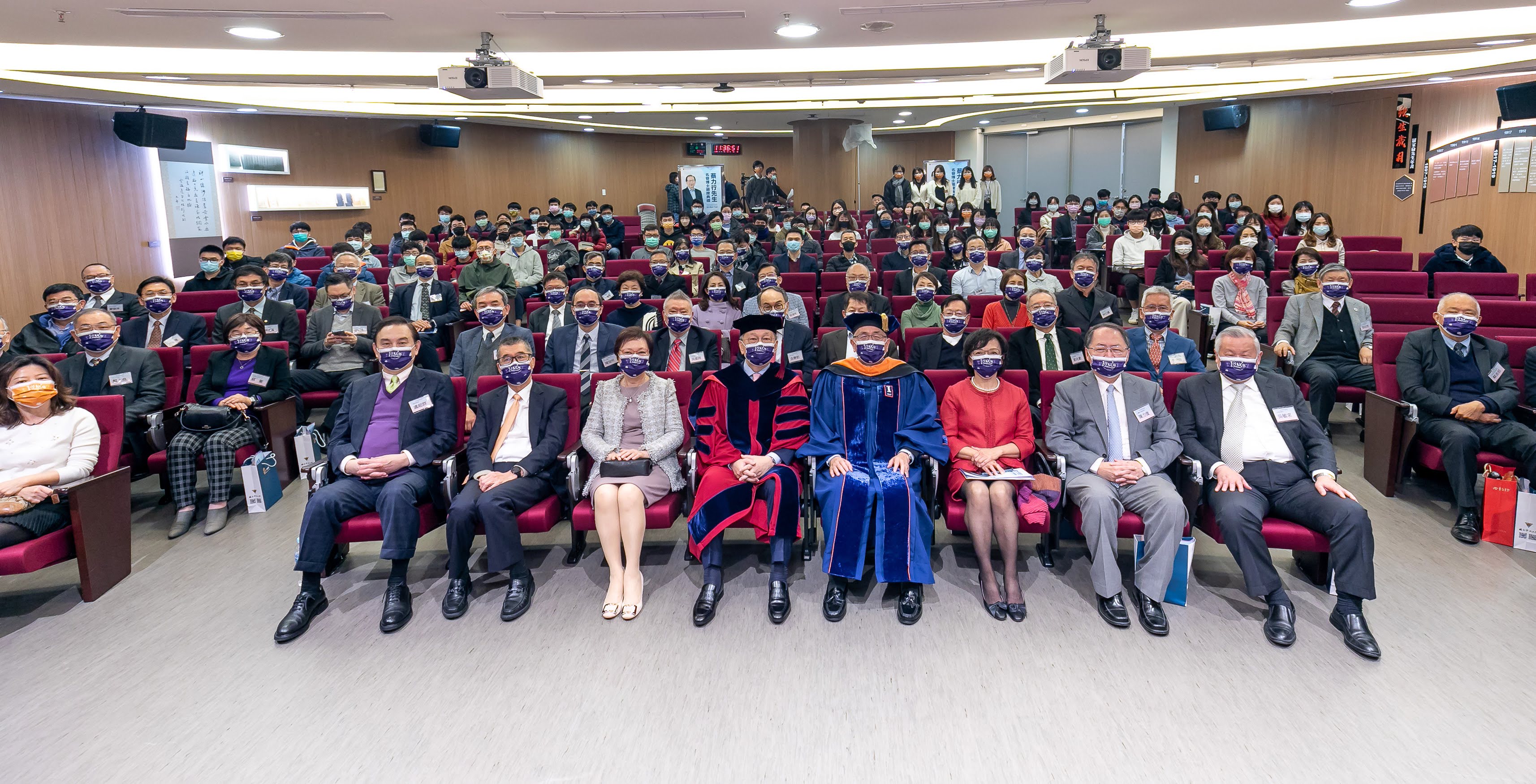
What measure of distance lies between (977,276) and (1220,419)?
4.06 m

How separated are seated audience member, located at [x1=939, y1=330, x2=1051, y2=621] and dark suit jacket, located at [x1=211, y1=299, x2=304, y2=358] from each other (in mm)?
4942

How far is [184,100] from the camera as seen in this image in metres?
11.0

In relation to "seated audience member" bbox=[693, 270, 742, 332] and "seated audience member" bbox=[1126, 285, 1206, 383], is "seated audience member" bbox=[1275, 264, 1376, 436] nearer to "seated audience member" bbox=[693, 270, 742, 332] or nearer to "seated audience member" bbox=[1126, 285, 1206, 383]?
"seated audience member" bbox=[1126, 285, 1206, 383]

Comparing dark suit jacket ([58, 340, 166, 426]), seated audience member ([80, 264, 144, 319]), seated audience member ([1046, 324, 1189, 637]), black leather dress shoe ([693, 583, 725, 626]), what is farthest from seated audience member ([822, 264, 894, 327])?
seated audience member ([80, 264, 144, 319])

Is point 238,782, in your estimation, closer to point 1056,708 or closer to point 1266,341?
point 1056,708

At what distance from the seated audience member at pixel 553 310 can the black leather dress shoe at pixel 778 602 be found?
3147mm

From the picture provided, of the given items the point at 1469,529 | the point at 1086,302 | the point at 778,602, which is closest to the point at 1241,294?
the point at 1086,302

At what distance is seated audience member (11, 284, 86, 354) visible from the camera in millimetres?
5578

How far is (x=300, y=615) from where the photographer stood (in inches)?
145

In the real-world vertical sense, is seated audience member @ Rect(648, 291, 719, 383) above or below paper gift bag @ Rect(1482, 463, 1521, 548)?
above

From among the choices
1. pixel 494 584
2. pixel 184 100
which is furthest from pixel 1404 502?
pixel 184 100

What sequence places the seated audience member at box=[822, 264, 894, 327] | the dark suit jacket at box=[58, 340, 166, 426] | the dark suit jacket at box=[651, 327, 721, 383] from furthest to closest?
the seated audience member at box=[822, 264, 894, 327] → the dark suit jacket at box=[651, 327, 721, 383] → the dark suit jacket at box=[58, 340, 166, 426]

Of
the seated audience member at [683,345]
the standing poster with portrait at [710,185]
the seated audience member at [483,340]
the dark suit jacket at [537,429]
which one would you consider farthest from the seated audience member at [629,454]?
the standing poster with portrait at [710,185]

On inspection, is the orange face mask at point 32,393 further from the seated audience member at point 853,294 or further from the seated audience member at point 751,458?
the seated audience member at point 853,294
